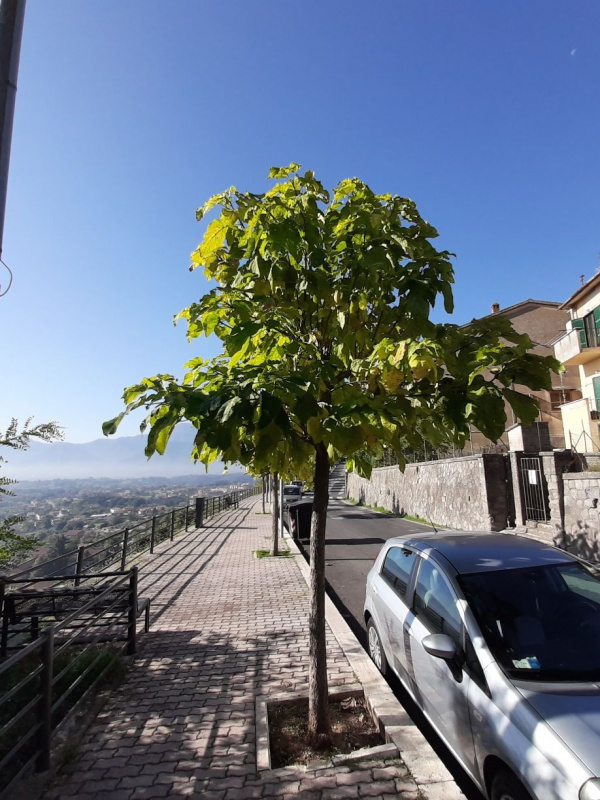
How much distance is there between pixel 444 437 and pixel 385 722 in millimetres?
2199

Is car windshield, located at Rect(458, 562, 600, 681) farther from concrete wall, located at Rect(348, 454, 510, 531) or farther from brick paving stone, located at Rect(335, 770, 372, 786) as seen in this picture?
concrete wall, located at Rect(348, 454, 510, 531)

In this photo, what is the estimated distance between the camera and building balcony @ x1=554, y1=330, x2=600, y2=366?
22.5 meters

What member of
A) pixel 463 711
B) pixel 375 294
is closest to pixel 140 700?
pixel 463 711

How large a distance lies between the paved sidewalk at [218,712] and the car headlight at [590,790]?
1.06 metres

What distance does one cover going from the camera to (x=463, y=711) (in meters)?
2.91

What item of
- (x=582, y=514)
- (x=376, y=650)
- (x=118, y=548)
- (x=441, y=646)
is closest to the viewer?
(x=441, y=646)

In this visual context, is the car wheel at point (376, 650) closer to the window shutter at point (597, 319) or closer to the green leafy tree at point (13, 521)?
the green leafy tree at point (13, 521)

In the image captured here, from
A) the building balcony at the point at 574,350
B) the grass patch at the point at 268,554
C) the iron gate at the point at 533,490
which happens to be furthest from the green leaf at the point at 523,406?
the building balcony at the point at 574,350

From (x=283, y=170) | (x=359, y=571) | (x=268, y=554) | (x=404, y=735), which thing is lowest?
(x=359, y=571)

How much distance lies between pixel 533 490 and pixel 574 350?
12236 millimetres

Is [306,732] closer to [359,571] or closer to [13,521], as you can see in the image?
[13,521]

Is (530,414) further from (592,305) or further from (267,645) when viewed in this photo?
(592,305)

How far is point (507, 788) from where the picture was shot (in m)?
2.46

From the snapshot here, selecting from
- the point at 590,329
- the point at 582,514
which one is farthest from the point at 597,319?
the point at 582,514
